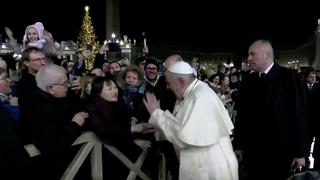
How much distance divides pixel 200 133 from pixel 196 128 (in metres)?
0.07

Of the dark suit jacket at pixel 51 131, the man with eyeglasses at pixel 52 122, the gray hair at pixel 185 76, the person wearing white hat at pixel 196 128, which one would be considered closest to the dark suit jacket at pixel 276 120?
the person wearing white hat at pixel 196 128

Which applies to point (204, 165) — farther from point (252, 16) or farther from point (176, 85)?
point (252, 16)

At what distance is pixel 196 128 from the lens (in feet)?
14.4

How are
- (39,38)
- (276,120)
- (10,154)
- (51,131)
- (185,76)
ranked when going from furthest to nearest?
(39,38)
(276,120)
(185,76)
(51,131)
(10,154)

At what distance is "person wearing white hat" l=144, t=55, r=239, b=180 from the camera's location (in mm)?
4406

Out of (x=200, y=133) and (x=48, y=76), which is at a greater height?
(x=48, y=76)

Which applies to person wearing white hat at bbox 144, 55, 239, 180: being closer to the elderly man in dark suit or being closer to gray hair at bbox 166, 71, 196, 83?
gray hair at bbox 166, 71, 196, 83

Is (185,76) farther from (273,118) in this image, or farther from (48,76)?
(273,118)

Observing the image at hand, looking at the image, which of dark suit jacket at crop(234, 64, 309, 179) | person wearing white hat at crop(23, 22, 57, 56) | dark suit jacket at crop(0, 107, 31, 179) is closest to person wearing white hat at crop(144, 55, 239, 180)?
dark suit jacket at crop(234, 64, 309, 179)

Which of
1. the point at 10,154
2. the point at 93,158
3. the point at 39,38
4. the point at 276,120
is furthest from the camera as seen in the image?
the point at 39,38

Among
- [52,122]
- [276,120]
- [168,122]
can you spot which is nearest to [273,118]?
[276,120]

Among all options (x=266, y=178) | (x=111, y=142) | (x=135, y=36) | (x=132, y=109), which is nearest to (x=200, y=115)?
(x=111, y=142)

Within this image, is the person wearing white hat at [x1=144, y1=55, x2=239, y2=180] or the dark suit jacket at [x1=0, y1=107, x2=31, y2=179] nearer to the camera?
the dark suit jacket at [x1=0, y1=107, x2=31, y2=179]

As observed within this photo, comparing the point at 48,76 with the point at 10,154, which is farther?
the point at 48,76
